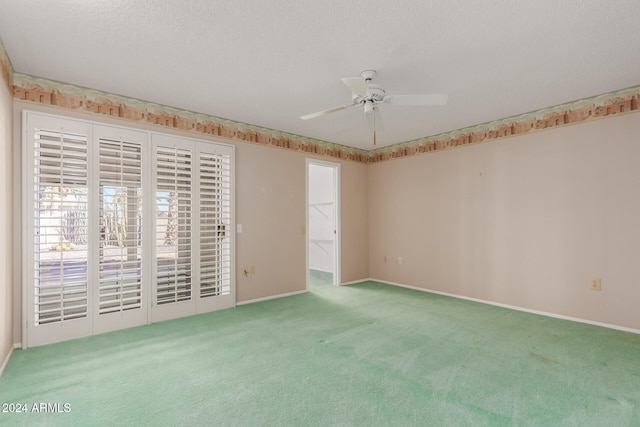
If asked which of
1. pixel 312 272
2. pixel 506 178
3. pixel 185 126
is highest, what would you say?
pixel 185 126

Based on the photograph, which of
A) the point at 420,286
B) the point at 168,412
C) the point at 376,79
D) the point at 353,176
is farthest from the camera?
the point at 353,176

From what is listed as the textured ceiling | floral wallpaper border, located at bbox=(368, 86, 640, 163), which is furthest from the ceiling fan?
floral wallpaper border, located at bbox=(368, 86, 640, 163)

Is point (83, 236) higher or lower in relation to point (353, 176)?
lower

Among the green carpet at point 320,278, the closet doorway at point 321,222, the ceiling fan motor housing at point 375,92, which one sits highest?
the ceiling fan motor housing at point 375,92

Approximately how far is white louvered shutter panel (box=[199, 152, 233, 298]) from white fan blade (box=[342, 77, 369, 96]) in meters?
2.25

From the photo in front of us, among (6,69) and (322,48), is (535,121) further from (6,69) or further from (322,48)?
(6,69)

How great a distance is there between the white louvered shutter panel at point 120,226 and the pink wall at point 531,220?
4005mm

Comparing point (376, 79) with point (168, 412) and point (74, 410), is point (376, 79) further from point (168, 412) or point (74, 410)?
point (74, 410)

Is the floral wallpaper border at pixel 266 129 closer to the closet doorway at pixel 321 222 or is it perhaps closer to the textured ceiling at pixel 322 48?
the textured ceiling at pixel 322 48

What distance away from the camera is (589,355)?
2.81 meters

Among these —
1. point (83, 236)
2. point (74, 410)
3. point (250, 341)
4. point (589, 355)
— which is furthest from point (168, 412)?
point (589, 355)

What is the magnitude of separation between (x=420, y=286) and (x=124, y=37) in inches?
196

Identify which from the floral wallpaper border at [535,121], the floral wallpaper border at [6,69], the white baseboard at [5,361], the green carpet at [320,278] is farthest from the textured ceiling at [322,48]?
the green carpet at [320,278]

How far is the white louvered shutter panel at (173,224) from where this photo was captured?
3.74 m
